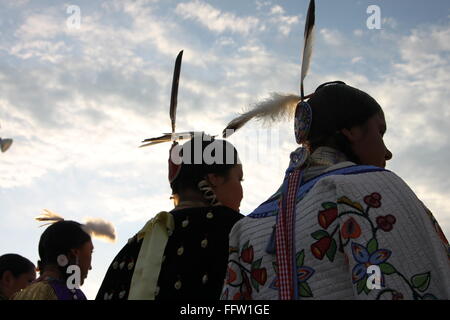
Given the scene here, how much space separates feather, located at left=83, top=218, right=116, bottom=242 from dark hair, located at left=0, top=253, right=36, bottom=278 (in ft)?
2.96

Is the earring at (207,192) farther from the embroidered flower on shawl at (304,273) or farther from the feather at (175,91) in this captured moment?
the embroidered flower on shawl at (304,273)

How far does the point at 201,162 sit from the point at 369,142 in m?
1.36

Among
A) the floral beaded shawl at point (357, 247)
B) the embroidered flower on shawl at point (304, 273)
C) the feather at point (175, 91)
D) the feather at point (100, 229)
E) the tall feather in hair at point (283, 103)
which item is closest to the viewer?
the floral beaded shawl at point (357, 247)

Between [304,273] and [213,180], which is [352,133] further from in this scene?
[213,180]

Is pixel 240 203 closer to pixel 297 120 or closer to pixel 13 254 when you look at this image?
pixel 297 120

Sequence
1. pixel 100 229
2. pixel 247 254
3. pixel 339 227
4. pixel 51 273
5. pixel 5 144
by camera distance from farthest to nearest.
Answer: pixel 100 229, pixel 51 273, pixel 5 144, pixel 247 254, pixel 339 227

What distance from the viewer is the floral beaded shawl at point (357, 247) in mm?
1533

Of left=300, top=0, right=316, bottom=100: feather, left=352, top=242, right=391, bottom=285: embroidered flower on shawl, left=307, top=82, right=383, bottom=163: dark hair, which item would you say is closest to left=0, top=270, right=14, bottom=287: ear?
left=300, top=0, right=316, bottom=100: feather

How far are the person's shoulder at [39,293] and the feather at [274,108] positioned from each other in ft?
6.70

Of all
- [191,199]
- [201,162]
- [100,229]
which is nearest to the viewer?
[191,199]

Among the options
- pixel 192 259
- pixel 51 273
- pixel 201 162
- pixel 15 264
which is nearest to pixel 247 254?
pixel 192 259

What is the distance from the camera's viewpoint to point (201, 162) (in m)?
3.22

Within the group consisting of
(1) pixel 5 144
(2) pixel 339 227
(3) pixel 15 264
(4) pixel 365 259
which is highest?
(1) pixel 5 144

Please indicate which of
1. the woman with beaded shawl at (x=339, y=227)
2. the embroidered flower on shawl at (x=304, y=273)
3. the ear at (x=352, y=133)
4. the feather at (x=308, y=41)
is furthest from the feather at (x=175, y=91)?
the embroidered flower on shawl at (x=304, y=273)
